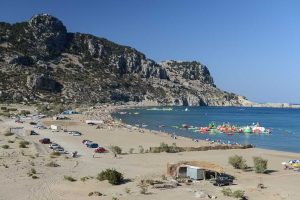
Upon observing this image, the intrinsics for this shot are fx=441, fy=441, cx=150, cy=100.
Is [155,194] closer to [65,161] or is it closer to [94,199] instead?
[94,199]

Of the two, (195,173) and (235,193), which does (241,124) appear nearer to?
(195,173)

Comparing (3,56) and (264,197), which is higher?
(3,56)

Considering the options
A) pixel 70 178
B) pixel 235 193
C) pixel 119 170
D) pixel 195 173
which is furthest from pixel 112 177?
pixel 235 193

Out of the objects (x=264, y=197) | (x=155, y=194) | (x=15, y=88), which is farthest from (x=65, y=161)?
(x=15, y=88)

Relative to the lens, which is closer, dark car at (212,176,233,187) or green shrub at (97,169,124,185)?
green shrub at (97,169,124,185)

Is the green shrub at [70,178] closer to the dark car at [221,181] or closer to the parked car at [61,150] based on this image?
the dark car at [221,181]

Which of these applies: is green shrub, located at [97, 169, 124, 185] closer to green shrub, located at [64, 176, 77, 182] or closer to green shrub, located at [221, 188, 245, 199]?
green shrub, located at [64, 176, 77, 182]

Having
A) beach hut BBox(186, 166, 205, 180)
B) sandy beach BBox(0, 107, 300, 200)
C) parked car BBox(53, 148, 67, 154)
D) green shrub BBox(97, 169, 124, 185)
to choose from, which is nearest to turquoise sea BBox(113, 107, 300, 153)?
sandy beach BBox(0, 107, 300, 200)

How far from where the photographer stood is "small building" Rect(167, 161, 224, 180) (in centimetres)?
3534

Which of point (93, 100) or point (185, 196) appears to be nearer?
point (185, 196)

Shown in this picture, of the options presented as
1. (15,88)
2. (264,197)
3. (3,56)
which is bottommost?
(264,197)

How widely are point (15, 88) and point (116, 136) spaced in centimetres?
9861

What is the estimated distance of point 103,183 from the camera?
105ft

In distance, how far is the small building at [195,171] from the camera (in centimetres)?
3534
